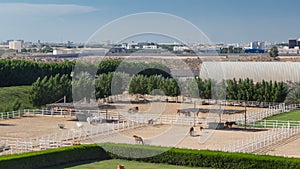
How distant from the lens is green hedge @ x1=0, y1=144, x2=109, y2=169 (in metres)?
18.7

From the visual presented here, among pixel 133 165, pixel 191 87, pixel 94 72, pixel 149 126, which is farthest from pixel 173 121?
pixel 94 72

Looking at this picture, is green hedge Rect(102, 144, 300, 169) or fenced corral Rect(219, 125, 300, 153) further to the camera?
fenced corral Rect(219, 125, 300, 153)

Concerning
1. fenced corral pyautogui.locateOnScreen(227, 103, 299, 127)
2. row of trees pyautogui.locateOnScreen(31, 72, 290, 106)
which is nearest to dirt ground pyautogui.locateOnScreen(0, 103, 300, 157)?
fenced corral pyautogui.locateOnScreen(227, 103, 299, 127)

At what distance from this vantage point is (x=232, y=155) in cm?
1925

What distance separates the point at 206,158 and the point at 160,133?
448 inches

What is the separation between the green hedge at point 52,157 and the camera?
61.3 feet

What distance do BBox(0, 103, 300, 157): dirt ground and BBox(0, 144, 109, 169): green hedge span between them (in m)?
4.60

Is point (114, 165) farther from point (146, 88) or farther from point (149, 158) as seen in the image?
point (146, 88)

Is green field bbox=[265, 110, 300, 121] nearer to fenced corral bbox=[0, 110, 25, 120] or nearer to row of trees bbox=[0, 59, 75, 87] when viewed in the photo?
fenced corral bbox=[0, 110, 25, 120]

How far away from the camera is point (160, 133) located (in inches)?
1224

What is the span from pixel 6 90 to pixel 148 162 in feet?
111

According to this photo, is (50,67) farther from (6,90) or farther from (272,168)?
(272,168)

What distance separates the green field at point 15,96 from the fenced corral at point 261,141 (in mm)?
23852

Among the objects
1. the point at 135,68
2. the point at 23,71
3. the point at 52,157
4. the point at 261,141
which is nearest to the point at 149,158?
the point at 52,157
